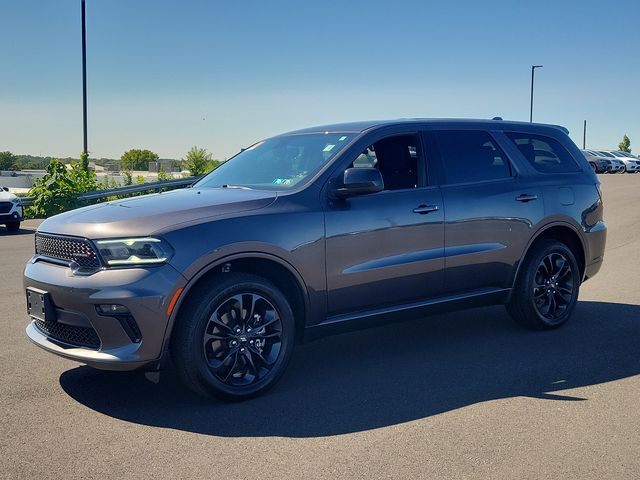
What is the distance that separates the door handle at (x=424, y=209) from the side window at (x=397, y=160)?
0.71 ft

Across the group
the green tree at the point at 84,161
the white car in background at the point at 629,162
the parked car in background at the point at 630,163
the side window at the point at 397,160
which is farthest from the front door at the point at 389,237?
the parked car in background at the point at 630,163

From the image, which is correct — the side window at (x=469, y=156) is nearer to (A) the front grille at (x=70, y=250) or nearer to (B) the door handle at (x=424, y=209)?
(B) the door handle at (x=424, y=209)

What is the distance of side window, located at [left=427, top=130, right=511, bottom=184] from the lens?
588 cm

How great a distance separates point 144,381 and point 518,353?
2.91 m

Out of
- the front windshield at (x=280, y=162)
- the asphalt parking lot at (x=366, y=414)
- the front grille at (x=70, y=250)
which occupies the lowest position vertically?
the asphalt parking lot at (x=366, y=414)

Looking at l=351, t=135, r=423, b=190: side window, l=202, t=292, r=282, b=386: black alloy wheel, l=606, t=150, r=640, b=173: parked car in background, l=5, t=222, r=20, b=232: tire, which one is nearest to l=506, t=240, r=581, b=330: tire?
l=351, t=135, r=423, b=190: side window

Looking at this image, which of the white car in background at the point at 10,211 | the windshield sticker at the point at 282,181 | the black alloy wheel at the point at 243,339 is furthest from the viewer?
the white car in background at the point at 10,211

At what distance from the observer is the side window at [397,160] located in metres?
5.61

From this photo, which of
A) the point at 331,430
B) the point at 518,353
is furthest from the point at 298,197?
the point at 518,353

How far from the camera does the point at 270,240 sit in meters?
4.68

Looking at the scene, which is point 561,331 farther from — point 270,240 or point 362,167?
point 270,240

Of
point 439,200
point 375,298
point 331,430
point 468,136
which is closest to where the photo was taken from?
point 331,430

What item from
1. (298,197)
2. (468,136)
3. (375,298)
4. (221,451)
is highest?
(468,136)

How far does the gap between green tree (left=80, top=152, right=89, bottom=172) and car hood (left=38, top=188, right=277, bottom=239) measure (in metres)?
17.4
